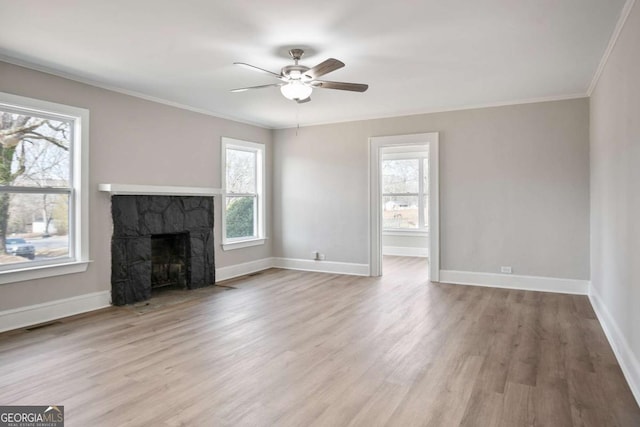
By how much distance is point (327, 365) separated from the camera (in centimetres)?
305

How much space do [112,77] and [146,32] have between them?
146cm

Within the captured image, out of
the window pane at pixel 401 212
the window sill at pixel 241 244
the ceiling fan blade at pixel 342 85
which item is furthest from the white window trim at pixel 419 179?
the ceiling fan blade at pixel 342 85

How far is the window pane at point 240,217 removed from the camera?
660 centimetres

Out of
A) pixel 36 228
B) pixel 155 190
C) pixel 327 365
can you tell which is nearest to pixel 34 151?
pixel 36 228

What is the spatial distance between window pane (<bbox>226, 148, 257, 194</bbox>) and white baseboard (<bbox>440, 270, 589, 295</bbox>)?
3499 mm

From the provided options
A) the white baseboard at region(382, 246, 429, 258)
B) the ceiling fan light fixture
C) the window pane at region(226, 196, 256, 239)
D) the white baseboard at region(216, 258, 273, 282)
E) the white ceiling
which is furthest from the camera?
the white baseboard at region(382, 246, 429, 258)

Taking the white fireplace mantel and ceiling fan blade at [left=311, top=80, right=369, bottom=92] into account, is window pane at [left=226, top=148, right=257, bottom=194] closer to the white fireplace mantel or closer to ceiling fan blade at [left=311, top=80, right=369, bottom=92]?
the white fireplace mantel

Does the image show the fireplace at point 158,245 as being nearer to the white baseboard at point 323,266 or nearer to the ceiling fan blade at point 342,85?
the white baseboard at point 323,266

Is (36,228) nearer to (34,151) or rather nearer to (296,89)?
(34,151)

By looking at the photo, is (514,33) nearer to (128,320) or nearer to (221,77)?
(221,77)

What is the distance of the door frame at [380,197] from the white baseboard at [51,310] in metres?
3.88

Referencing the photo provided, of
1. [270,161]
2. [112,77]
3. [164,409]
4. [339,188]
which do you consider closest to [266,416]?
[164,409]

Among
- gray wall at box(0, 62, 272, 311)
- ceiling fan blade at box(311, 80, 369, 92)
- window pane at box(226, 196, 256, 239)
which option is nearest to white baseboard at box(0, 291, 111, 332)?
gray wall at box(0, 62, 272, 311)

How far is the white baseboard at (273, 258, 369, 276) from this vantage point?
6684 millimetres
